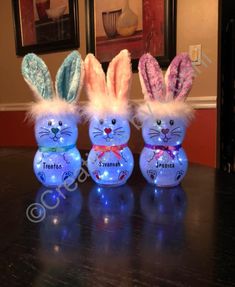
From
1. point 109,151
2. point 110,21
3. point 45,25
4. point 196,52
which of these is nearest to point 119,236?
point 109,151

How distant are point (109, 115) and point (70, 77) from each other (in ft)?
0.46

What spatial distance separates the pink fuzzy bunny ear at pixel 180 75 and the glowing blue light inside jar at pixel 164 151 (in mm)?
73

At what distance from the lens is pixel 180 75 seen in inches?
29.3

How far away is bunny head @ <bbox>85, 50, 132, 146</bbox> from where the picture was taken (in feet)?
2.53

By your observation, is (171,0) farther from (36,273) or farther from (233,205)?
(36,273)

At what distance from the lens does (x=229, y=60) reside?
1893 mm

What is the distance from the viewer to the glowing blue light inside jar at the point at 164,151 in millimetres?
772

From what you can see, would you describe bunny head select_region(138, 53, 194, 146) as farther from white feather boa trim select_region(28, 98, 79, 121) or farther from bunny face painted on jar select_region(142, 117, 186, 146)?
white feather boa trim select_region(28, 98, 79, 121)

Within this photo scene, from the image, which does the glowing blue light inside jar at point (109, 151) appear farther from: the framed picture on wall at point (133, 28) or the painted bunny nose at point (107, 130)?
the framed picture on wall at point (133, 28)

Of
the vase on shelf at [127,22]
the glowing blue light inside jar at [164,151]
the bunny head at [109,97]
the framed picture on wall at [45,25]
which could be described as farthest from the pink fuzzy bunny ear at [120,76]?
the framed picture on wall at [45,25]

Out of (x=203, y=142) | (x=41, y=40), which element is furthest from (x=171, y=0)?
(x=41, y=40)

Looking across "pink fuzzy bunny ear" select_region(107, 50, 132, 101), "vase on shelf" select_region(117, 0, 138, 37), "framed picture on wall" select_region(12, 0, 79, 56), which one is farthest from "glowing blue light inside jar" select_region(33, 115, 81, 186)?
"framed picture on wall" select_region(12, 0, 79, 56)

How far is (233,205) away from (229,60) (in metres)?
1.48

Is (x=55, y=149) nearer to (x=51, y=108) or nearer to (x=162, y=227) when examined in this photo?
(x=51, y=108)
